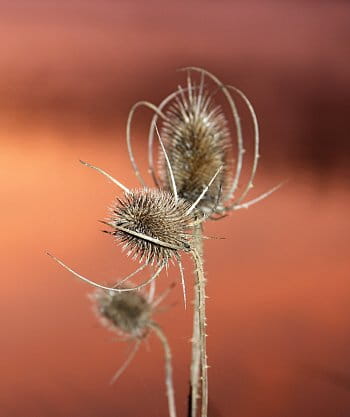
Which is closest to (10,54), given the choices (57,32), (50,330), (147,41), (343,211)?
(57,32)

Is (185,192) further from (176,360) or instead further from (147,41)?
(147,41)

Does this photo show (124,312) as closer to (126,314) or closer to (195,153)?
(126,314)

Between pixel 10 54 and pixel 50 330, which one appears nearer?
pixel 50 330

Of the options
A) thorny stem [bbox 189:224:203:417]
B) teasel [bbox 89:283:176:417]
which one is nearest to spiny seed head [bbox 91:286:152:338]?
teasel [bbox 89:283:176:417]

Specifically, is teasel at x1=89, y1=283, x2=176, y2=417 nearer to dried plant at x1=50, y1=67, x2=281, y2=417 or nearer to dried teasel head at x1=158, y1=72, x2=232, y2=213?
dried plant at x1=50, y1=67, x2=281, y2=417

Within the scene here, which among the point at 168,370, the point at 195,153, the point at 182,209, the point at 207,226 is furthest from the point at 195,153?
the point at 207,226

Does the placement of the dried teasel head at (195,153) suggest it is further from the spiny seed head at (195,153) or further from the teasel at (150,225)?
the teasel at (150,225)

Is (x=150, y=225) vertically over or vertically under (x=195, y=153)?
under
